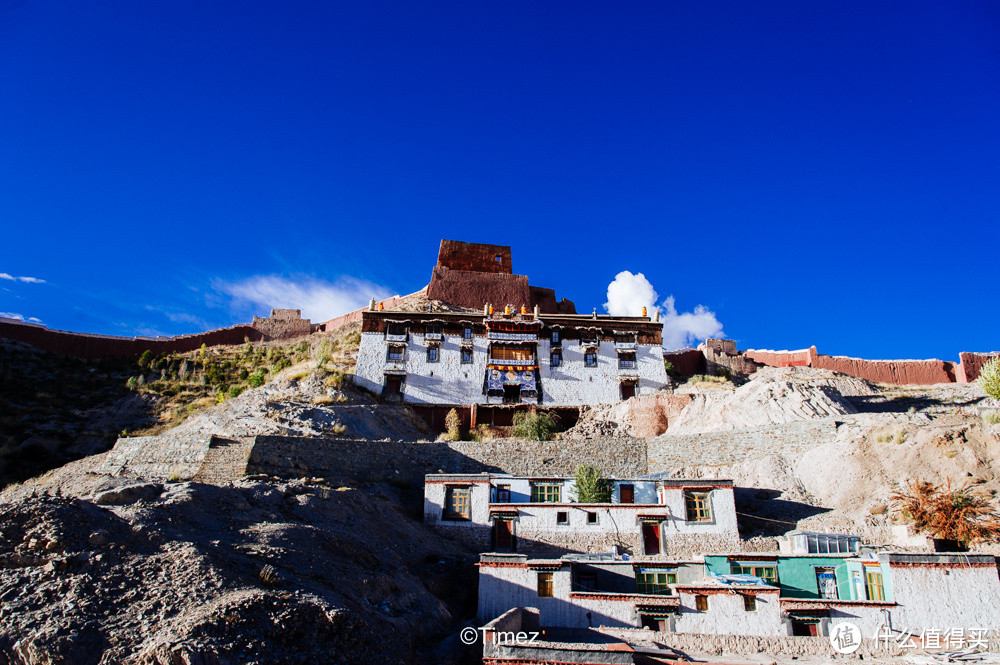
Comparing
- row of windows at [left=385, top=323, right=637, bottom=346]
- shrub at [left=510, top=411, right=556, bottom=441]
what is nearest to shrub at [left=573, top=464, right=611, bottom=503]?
shrub at [left=510, top=411, right=556, bottom=441]

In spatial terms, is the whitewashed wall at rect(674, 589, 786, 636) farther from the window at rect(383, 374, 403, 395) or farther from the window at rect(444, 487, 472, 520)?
the window at rect(383, 374, 403, 395)

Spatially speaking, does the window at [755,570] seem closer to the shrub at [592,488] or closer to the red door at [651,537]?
the red door at [651,537]

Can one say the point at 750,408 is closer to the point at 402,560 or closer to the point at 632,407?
the point at 632,407

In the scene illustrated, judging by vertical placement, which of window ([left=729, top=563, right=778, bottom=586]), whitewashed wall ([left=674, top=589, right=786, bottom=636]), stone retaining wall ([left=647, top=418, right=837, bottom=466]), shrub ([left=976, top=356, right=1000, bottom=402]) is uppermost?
shrub ([left=976, top=356, right=1000, bottom=402])

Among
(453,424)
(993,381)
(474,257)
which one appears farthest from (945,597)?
(474,257)

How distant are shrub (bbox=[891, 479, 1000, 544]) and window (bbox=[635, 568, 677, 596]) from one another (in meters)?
8.08

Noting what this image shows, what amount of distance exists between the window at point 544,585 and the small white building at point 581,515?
Result: 4.54 meters

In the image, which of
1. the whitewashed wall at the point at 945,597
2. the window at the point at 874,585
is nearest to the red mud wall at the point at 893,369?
the whitewashed wall at the point at 945,597

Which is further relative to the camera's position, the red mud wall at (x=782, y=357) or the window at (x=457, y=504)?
the red mud wall at (x=782, y=357)

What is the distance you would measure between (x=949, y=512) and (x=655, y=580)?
9502 mm

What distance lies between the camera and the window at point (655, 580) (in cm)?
1914

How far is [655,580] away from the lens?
19266mm

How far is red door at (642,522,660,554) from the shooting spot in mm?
23669

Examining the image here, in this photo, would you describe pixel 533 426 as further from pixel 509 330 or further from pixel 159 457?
pixel 159 457
